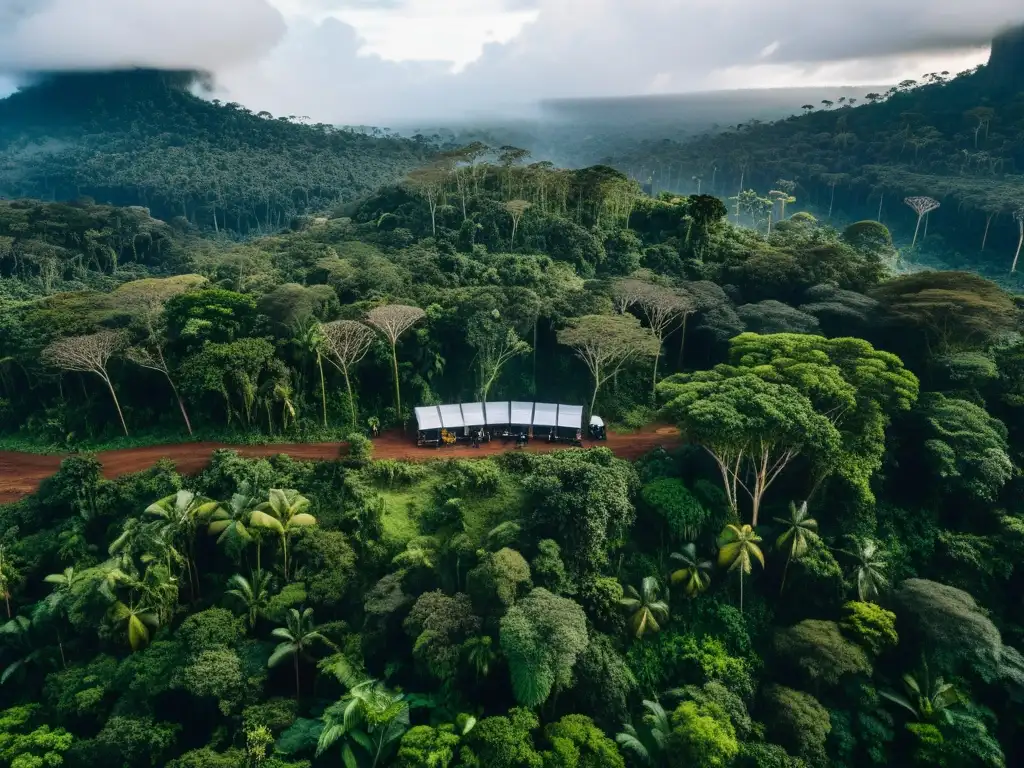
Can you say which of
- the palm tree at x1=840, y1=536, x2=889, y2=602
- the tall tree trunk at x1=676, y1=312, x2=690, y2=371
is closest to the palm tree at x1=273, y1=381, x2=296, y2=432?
the tall tree trunk at x1=676, y1=312, x2=690, y2=371

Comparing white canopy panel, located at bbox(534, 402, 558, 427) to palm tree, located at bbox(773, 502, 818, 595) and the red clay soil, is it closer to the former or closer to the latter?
the red clay soil

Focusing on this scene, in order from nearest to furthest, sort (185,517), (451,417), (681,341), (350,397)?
(185,517)
(451,417)
(350,397)
(681,341)

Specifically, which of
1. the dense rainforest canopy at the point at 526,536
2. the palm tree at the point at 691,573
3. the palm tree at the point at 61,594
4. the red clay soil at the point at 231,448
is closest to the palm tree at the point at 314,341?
the dense rainforest canopy at the point at 526,536

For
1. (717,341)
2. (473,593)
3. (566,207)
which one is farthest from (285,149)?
(473,593)

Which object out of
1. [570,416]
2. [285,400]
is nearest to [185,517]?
[285,400]

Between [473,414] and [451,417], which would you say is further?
[473,414]

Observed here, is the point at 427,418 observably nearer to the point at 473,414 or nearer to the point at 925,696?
the point at 473,414
